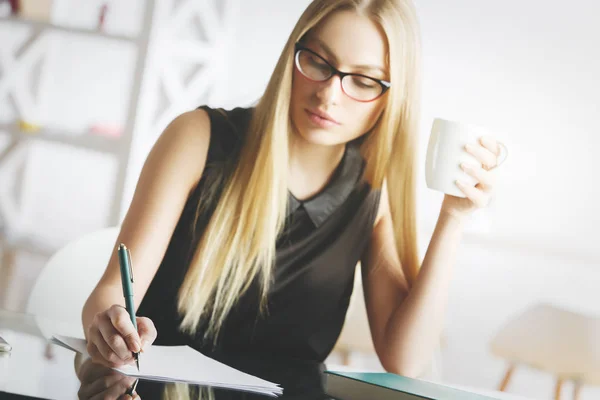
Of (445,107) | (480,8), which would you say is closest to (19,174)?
(445,107)

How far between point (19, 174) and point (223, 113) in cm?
237

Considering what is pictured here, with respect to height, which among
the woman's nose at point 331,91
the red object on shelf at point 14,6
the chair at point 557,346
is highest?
→ the red object on shelf at point 14,6

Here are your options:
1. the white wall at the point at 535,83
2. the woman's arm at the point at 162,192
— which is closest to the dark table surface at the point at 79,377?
the woman's arm at the point at 162,192

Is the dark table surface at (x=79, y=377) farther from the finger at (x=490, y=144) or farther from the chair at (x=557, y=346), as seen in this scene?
the chair at (x=557, y=346)

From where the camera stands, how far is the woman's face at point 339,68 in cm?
132

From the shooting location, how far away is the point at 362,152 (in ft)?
4.89

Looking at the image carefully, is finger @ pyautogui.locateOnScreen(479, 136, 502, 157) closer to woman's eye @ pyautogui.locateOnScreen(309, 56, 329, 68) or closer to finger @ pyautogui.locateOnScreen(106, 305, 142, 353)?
woman's eye @ pyautogui.locateOnScreen(309, 56, 329, 68)

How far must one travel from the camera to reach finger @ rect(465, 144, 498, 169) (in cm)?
121

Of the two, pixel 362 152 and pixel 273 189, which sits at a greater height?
pixel 362 152

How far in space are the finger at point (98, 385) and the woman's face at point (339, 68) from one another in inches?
26.3

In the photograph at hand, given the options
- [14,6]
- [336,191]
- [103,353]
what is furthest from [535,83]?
[103,353]

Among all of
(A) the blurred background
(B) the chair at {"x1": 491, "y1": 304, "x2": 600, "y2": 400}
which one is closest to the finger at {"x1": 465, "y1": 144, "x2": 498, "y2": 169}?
(B) the chair at {"x1": 491, "y1": 304, "x2": 600, "y2": 400}

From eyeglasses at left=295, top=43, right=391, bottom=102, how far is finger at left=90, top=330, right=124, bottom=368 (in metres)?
0.64

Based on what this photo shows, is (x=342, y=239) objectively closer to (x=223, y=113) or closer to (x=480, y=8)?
(x=223, y=113)
